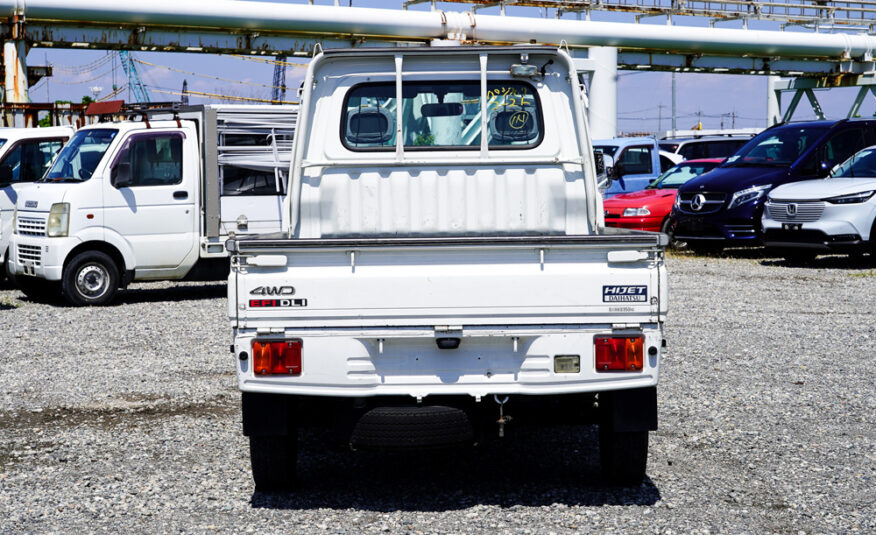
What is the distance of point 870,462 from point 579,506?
1.85m

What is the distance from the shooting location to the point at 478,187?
21.1ft

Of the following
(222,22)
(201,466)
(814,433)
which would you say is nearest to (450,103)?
(201,466)

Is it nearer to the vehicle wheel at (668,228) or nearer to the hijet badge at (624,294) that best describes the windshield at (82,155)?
the hijet badge at (624,294)

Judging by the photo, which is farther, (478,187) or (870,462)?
(478,187)

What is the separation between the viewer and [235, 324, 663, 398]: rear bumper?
4.84 metres

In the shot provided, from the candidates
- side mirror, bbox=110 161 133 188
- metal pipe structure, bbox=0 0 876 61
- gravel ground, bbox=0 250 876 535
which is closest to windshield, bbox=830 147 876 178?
gravel ground, bbox=0 250 876 535

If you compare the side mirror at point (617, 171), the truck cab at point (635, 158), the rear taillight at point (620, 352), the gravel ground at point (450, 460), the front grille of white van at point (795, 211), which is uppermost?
the truck cab at point (635, 158)

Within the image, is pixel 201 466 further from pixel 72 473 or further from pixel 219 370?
pixel 219 370

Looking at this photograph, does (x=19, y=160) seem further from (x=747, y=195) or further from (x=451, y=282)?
(x=451, y=282)

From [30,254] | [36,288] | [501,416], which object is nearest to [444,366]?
[501,416]

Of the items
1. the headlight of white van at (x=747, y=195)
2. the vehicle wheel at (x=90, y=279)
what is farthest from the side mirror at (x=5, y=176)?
the headlight of white van at (x=747, y=195)

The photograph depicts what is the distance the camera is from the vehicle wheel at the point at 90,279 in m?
12.9

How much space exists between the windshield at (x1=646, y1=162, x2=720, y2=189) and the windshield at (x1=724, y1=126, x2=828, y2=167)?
122 cm

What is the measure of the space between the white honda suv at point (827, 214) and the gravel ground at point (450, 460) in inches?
231
